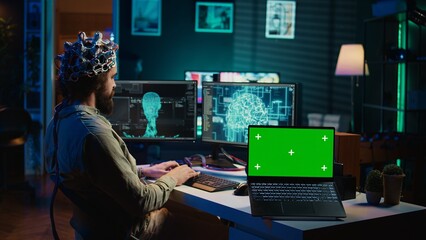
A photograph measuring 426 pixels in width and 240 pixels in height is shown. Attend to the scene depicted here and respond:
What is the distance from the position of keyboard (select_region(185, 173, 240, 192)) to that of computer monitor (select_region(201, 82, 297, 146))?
41cm

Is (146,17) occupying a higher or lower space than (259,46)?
higher

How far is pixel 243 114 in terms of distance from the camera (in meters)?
2.92

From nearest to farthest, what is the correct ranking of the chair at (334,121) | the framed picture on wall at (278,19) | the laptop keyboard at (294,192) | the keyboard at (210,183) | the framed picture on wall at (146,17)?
the laptop keyboard at (294,192), the keyboard at (210,183), the chair at (334,121), the framed picture on wall at (146,17), the framed picture on wall at (278,19)

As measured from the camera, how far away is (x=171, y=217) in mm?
2348

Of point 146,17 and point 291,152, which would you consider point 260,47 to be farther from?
point 291,152

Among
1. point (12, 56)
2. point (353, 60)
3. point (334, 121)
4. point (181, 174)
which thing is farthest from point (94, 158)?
point (334, 121)

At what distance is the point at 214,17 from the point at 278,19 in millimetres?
875

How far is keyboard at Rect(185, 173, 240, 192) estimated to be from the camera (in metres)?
2.42

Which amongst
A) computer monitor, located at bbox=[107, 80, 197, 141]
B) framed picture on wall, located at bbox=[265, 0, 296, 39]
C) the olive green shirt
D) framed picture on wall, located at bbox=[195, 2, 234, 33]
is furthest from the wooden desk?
framed picture on wall, located at bbox=[265, 0, 296, 39]

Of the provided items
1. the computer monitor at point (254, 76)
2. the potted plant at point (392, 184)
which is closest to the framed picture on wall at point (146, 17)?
the computer monitor at point (254, 76)

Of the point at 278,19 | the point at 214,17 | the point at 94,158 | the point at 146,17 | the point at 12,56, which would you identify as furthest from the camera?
the point at 278,19

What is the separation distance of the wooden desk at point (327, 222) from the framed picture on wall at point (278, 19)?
5.62 metres

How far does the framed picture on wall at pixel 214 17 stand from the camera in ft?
25.0

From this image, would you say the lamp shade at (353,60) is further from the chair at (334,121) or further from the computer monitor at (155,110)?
the computer monitor at (155,110)
